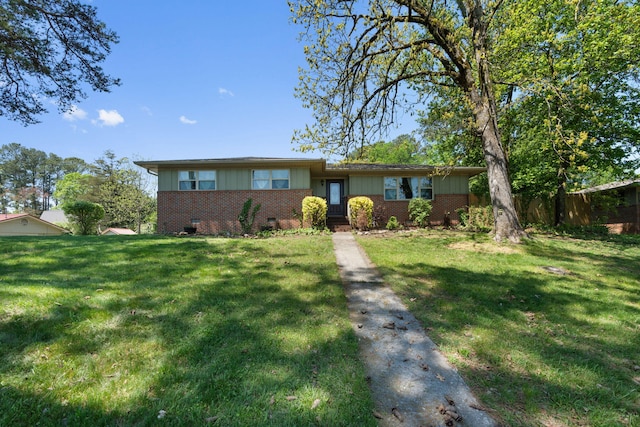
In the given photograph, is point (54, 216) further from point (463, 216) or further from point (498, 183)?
point (498, 183)

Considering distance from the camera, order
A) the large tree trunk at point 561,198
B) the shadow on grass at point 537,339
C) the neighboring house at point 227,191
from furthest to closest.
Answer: the large tree trunk at point 561,198, the neighboring house at point 227,191, the shadow on grass at point 537,339

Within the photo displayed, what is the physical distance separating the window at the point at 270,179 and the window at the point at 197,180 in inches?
80.4

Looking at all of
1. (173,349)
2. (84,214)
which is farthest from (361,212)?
(84,214)

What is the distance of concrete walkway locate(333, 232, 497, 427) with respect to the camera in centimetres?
233

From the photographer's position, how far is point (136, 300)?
4.08m

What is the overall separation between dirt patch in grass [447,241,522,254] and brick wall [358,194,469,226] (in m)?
6.72

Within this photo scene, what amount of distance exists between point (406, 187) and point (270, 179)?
7.32 meters

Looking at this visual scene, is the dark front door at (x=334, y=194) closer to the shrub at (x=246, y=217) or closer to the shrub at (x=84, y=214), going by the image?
the shrub at (x=246, y=217)

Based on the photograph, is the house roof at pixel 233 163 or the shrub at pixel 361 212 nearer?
the shrub at pixel 361 212

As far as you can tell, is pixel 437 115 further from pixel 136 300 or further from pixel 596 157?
pixel 136 300

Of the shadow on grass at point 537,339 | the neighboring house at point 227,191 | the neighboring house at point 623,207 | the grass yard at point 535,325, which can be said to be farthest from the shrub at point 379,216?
the neighboring house at point 623,207

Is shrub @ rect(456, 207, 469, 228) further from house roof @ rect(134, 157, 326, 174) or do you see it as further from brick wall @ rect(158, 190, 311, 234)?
brick wall @ rect(158, 190, 311, 234)

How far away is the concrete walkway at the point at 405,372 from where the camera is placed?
2.33 meters

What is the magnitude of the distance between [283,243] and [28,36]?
954 centimetres
